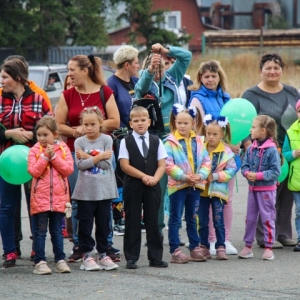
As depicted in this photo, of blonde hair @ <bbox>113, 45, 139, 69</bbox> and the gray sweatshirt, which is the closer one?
the gray sweatshirt

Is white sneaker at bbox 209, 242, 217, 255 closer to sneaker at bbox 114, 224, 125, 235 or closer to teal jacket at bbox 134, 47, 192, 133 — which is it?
teal jacket at bbox 134, 47, 192, 133

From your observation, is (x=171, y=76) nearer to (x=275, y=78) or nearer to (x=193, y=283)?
(x=275, y=78)

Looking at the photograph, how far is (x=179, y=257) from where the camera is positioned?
8.84m

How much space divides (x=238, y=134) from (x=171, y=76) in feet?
3.16

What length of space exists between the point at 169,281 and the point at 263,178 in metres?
1.84

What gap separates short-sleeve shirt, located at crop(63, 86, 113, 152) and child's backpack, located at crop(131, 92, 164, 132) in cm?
37

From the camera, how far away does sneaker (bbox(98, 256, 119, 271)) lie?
333 inches

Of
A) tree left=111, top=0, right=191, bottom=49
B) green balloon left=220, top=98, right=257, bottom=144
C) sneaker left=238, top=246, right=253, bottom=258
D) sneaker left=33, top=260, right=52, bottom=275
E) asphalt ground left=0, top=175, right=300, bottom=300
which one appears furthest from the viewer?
tree left=111, top=0, right=191, bottom=49

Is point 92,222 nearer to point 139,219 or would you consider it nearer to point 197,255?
point 139,219

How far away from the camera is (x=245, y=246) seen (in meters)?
9.29

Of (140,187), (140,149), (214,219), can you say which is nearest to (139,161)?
(140,149)

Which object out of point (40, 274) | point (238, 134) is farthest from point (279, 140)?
point (40, 274)

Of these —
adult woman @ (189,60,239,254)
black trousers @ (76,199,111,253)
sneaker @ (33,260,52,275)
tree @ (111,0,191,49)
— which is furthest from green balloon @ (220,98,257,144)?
tree @ (111,0,191,49)

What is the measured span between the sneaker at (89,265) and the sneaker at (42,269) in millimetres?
372
